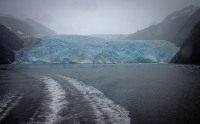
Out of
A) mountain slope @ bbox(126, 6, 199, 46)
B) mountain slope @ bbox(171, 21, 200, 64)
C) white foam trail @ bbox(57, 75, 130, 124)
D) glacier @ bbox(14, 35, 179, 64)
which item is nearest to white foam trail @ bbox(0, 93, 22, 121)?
white foam trail @ bbox(57, 75, 130, 124)

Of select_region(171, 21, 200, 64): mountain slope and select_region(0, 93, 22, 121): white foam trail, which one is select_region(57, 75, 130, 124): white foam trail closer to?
select_region(0, 93, 22, 121): white foam trail

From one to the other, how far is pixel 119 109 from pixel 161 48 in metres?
62.9

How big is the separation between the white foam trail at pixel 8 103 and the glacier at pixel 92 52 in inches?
1858

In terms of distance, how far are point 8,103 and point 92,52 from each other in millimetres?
54209

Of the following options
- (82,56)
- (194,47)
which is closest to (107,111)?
(194,47)

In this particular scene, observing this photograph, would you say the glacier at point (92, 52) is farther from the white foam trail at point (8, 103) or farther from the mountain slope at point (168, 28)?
the white foam trail at point (8, 103)

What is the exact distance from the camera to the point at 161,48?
71.1 meters

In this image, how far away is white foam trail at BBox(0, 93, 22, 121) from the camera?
1052 cm

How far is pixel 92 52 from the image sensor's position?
218 ft

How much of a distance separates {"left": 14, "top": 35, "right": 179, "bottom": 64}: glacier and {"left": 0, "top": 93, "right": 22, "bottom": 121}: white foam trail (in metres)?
47.2

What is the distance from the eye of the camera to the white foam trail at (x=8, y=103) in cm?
1052

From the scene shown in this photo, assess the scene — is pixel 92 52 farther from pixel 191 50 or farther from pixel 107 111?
pixel 107 111

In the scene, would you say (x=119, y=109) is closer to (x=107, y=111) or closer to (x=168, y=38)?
(x=107, y=111)

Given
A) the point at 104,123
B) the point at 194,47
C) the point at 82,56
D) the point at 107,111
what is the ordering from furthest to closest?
the point at 82,56 → the point at 194,47 → the point at 107,111 → the point at 104,123
